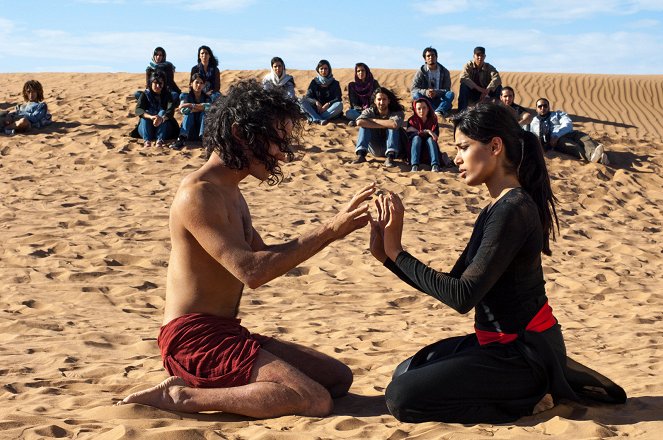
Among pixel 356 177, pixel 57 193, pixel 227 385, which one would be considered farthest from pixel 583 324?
pixel 57 193

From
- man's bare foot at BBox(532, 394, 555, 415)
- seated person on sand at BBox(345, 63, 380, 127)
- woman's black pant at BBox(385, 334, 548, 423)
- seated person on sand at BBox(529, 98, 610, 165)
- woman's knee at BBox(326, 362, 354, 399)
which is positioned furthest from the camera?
seated person on sand at BBox(345, 63, 380, 127)

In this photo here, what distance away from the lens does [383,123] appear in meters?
12.7

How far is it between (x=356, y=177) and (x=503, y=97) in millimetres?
3315

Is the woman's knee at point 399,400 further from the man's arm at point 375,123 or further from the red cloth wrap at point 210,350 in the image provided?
the man's arm at point 375,123

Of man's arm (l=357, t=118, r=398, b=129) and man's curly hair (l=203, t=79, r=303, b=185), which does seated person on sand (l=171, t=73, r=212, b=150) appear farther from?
man's curly hair (l=203, t=79, r=303, b=185)

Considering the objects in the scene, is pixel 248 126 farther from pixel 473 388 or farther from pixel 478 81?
pixel 478 81

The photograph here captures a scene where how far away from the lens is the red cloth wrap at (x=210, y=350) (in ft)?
13.5

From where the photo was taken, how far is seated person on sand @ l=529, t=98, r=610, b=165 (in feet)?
46.3

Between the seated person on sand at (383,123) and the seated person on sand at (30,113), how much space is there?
5.50 metres

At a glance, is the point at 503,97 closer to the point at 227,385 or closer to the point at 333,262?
the point at 333,262

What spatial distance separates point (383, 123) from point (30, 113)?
6057 millimetres

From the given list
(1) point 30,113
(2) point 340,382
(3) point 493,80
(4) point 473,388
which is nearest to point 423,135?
(3) point 493,80

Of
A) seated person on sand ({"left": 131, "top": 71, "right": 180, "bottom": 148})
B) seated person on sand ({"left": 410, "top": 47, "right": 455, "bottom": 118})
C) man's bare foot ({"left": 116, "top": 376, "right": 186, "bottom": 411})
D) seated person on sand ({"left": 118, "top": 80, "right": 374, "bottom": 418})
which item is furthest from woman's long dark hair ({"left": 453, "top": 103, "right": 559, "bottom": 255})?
seated person on sand ({"left": 410, "top": 47, "right": 455, "bottom": 118})

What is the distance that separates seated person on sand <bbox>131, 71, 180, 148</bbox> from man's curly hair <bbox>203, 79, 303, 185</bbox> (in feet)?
31.3
